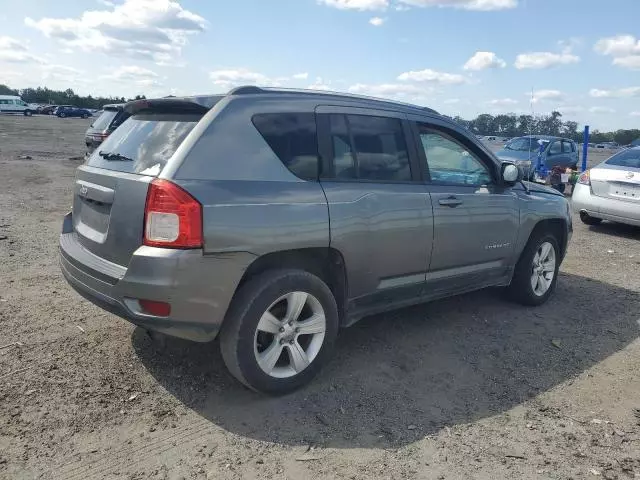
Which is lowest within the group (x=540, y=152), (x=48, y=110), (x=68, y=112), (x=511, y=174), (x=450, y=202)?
(x=450, y=202)

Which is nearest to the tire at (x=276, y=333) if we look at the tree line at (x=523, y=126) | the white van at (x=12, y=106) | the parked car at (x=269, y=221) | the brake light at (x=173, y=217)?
the parked car at (x=269, y=221)

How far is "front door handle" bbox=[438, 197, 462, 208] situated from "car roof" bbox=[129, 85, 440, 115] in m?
0.75

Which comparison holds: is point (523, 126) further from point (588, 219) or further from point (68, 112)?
point (68, 112)

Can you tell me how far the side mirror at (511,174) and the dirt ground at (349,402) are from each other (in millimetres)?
1294

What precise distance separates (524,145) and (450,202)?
14.0m

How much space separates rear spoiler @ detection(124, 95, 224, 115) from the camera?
337 centimetres

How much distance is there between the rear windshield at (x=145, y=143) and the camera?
3.28 metres

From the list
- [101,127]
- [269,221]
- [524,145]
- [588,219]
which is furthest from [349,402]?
[524,145]

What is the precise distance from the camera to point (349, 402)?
3.52 metres

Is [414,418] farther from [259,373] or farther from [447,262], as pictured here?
[447,262]

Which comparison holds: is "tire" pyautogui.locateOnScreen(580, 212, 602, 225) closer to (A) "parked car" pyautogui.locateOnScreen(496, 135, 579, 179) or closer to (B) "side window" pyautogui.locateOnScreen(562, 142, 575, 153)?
(A) "parked car" pyautogui.locateOnScreen(496, 135, 579, 179)

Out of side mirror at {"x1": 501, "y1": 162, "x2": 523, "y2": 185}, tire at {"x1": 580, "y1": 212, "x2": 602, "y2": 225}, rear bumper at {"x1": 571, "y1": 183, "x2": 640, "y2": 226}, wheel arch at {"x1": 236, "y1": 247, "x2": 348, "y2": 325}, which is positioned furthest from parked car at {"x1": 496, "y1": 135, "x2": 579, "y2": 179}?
wheel arch at {"x1": 236, "y1": 247, "x2": 348, "y2": 325}

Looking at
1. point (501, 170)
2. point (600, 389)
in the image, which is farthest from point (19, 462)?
point (501, 170)

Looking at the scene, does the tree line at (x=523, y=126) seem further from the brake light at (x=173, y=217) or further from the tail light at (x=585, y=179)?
the brake light at (x=173, y=217)
